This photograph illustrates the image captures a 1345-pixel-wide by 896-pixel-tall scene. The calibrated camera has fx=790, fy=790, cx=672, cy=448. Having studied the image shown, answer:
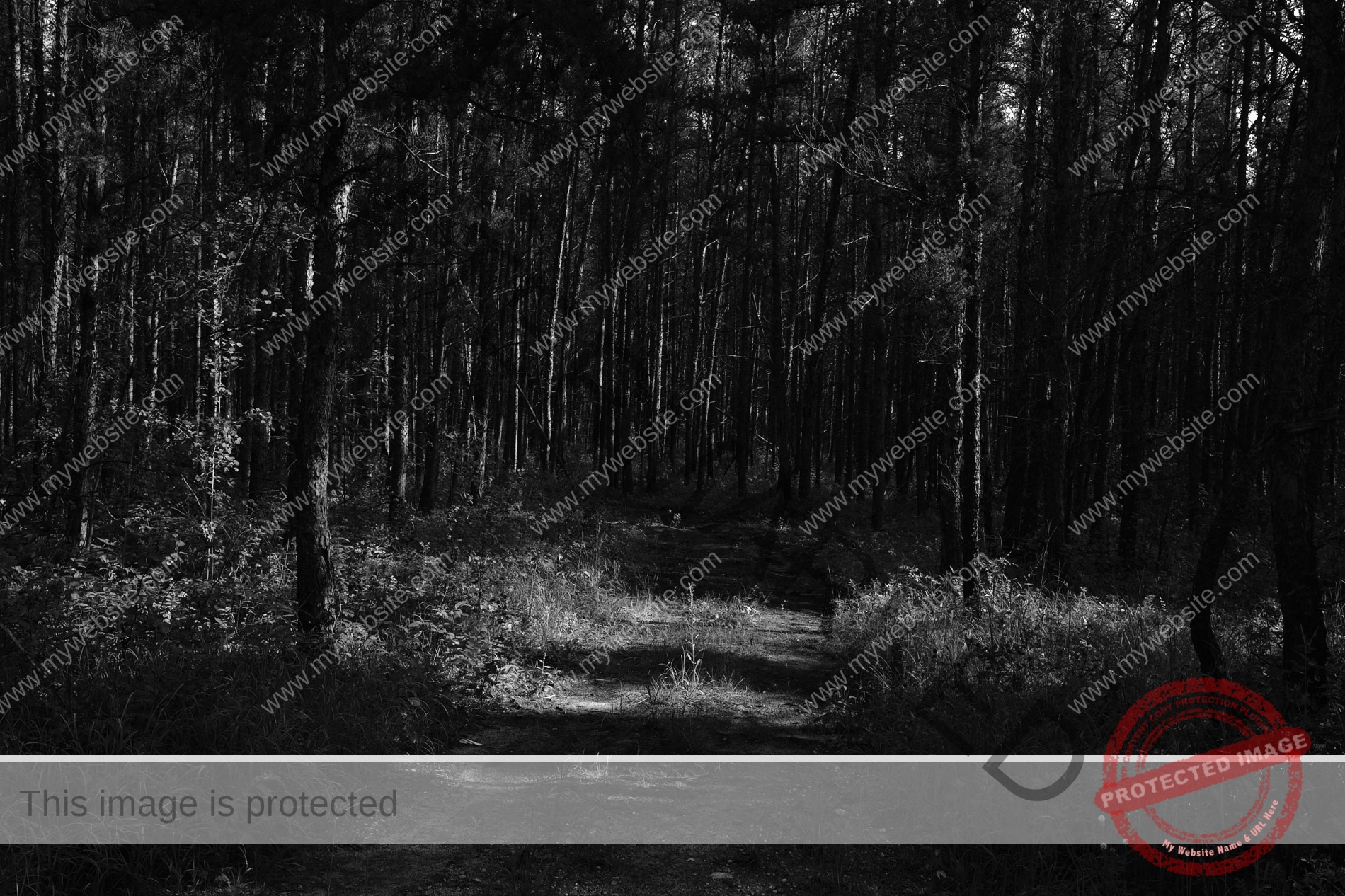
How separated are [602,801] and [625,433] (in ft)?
61.6

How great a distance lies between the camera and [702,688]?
24.1 ft

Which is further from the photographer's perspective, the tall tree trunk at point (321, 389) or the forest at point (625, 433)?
the tall tree trunk at point (321, 389)

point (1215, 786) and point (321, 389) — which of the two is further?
point (321, 389)

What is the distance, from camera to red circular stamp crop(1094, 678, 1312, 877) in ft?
12.5

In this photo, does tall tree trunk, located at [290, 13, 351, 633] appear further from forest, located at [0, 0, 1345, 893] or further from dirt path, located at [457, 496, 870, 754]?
dirt path, located at [457, 496, 870, 754]

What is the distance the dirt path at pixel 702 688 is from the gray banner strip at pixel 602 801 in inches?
18.4

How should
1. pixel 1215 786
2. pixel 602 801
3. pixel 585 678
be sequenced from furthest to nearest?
pixel 585 678
pixel 602 801
pixel 1215 786

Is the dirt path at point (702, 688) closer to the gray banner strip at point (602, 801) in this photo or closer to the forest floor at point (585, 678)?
the forest floor at point (585, 678)

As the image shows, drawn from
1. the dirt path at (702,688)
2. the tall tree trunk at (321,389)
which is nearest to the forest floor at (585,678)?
the dirt path at (702,688)

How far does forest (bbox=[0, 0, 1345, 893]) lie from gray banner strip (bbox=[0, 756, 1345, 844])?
194 mm

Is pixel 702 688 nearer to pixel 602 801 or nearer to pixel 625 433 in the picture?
pixel 602 801

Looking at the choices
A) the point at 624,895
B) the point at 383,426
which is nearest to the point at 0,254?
the point at 383,426

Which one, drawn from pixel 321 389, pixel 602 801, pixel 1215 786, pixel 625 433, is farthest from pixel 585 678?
pixel 625 433

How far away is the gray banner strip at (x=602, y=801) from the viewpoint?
4.02 m
